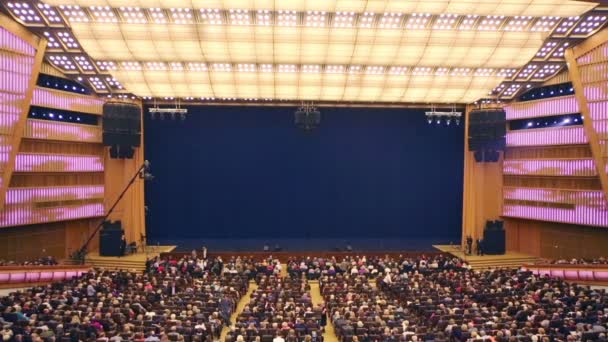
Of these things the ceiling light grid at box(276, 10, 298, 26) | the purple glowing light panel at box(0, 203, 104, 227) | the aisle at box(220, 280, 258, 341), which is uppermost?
the ceiling light grid at box(276, 10, 298, 26)

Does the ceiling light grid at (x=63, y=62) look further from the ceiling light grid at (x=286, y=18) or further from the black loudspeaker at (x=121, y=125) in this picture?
the ceiling light grid at (x=286, y=18)

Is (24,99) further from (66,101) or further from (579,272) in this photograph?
(579,272)

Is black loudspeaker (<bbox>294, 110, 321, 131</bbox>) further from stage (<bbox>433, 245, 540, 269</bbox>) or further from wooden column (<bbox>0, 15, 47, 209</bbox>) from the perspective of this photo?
wooden column (<bbox>0, 15, 47, 209</bbox>)

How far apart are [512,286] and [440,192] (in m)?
13.6

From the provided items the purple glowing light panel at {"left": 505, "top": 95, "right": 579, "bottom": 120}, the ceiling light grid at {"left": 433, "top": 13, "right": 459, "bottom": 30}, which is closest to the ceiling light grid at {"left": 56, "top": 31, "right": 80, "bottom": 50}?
the ceiling light grid at {"left": 433, "top": 13, "right": 459, "bottom": 30}

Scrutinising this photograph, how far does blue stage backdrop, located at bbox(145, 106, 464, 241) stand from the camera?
3206cm

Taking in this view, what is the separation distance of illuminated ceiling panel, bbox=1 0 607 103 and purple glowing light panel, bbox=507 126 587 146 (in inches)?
98.8

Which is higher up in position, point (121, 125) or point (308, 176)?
point (121, 125)

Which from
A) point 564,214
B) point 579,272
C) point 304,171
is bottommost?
point 579,272

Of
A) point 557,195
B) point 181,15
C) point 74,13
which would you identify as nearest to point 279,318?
point 181,15

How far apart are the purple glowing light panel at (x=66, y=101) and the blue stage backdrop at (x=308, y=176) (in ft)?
14.7

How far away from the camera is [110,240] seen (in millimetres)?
27328

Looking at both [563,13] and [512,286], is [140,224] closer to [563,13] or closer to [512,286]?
[512,286]

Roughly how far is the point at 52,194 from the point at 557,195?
25449 mm
